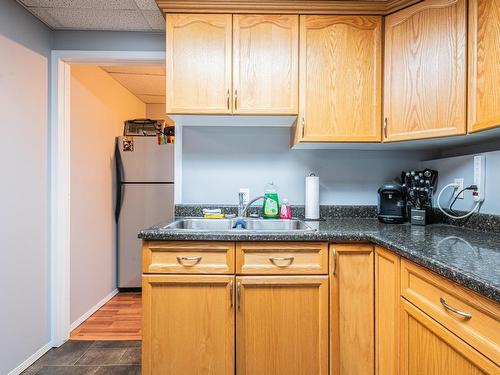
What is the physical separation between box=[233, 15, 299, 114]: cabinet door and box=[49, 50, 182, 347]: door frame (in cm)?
61

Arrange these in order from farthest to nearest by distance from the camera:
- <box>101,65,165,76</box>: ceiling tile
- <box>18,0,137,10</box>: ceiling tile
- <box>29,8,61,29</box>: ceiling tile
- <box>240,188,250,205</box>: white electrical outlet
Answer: <box>101,65,165,76</box>: ceiling tile → <box>240,188,250,205</box>: white electrical outlet → <box>29,8,61,29</box>: ceiling tile → <box>18,0,137,10</box>: ceiling tile

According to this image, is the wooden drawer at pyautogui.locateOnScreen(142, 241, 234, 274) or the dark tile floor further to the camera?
the dark tile floor

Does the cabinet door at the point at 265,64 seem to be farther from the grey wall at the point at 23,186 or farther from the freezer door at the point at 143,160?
the freezer door at the point at 143,160

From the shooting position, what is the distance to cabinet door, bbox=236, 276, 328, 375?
1410mm

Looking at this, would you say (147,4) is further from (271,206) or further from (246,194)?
(271,206)

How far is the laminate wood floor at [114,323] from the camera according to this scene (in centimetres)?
224

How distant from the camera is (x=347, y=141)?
5.73 feet

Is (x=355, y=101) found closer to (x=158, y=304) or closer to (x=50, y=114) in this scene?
(x=158, y=304)

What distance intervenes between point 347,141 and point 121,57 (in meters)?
1.66

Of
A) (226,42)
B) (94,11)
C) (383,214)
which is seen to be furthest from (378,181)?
(94,11)

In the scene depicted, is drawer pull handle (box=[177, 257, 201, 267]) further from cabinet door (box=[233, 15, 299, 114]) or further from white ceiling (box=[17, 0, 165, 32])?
white ceiling (box=[17, 0, 165, 32])

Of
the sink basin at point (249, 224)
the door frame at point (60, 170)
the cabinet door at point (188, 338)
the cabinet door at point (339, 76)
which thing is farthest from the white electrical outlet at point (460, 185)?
the door frame at point (60, 170)

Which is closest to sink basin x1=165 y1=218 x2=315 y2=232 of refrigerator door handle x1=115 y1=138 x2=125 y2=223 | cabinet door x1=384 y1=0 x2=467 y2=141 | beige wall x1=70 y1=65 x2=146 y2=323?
cabinet door x1=384 y1=0 x2=467 y2=141

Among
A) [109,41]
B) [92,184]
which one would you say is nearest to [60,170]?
[92,184]
